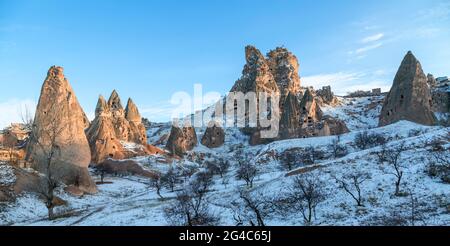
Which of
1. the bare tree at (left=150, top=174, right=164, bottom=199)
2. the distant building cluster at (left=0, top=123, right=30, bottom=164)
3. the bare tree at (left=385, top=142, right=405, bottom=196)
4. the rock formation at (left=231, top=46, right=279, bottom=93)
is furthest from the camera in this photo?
the rock formation at (left=231, top=46, right=279, bottom=93)

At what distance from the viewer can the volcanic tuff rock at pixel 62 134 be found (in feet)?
136

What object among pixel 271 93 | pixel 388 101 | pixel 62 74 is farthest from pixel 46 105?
pixel 271 93

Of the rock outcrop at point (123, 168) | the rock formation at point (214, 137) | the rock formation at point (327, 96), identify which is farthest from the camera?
the rock formation at point (327, 96)

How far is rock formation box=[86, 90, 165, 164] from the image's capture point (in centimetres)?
7106

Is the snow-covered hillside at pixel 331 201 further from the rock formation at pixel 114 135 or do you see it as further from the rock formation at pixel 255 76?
the rock formation at pixel 255 76

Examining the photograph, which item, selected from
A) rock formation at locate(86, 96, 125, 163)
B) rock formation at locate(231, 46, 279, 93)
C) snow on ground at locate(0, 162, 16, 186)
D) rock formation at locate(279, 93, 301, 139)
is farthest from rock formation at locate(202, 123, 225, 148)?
snow on ground at locate(0, 162, 16, 186)

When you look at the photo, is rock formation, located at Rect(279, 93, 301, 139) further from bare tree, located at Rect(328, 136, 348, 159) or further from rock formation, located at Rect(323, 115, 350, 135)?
bare tree, located at Rect(328, 136, 348, 159)

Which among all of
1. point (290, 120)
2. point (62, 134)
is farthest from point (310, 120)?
point (62, 134)

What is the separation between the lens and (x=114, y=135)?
76500mm

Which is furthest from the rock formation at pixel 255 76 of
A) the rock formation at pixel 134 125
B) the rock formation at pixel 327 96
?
the rock formation at pixel 134 125

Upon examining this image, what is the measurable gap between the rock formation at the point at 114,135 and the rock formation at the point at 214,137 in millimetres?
20688

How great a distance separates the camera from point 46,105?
45.1 m

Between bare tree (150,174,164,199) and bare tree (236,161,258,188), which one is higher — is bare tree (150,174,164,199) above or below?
below

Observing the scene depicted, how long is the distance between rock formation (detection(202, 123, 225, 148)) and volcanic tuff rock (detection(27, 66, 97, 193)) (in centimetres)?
6120
